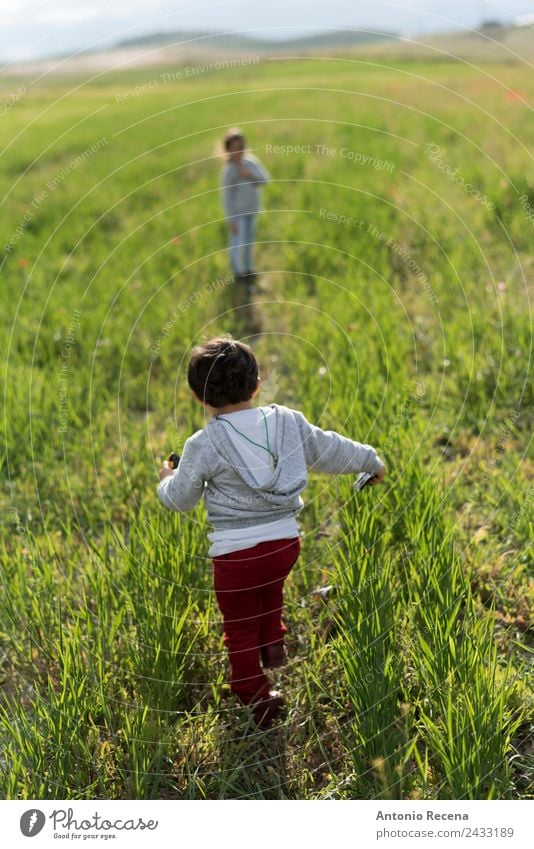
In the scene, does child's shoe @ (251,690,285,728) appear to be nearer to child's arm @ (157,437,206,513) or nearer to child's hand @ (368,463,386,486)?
child's arm @ (157,437,206,513)

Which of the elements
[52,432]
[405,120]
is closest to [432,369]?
[52,432]

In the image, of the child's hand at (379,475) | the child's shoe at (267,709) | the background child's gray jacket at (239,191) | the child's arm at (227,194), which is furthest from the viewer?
the child's arm at (227,194)

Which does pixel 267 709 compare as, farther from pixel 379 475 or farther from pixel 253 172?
pixel 253 172

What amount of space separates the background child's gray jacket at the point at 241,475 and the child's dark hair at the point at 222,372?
0.35 feet

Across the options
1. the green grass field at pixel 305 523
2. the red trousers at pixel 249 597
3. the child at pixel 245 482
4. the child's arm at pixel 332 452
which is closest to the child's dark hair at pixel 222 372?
the child at pixel 245 482

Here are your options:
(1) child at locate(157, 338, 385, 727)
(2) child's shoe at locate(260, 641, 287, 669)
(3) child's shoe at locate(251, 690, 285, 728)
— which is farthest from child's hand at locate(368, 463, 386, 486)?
(3) child's shoe at locate(251, 690, 285, 728)

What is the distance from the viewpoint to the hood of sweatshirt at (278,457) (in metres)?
3.03

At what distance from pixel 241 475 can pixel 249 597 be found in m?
0.48

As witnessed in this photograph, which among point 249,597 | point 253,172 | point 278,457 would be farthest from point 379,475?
point 253,172

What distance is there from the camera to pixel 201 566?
12.2ft

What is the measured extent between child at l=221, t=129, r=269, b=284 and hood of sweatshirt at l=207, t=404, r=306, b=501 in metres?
4.61

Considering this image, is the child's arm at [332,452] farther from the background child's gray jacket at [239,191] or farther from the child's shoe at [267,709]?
the background child's gray jacket at [239,191]

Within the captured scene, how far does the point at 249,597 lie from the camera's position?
3.13 m

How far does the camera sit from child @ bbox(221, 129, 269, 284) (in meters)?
7.85
